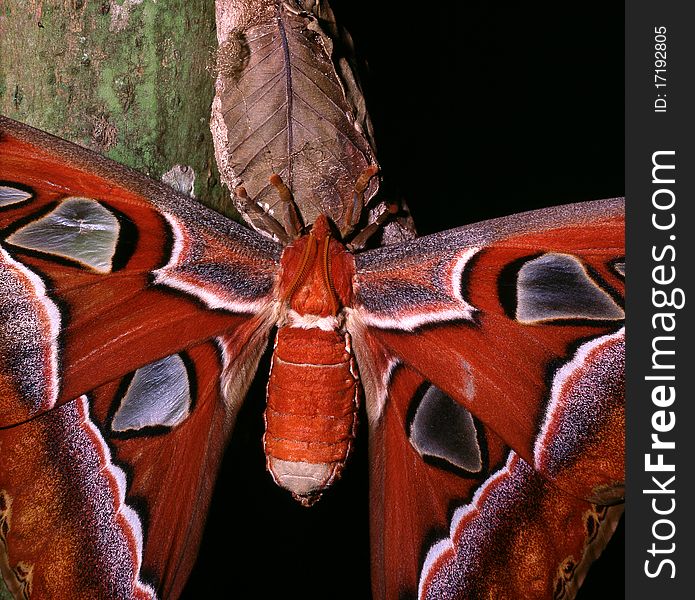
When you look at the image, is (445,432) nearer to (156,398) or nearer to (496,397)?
(496,397)

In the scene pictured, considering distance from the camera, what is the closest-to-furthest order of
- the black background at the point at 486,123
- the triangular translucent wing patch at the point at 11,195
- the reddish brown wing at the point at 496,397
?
the triangular translucent wing patch at the point at 11,195, the reddish brown wing at the point at 496,397, the black background at the point at 486,123

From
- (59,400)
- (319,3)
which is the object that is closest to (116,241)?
(59,400)

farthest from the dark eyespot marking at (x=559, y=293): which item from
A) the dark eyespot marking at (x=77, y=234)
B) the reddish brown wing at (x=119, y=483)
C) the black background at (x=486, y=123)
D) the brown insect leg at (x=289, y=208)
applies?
the black background at (x=486, y=123)

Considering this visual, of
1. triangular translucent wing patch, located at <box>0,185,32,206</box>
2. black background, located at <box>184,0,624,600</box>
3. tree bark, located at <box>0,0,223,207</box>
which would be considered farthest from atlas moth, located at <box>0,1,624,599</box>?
black background, located at <box>184,0,624,600</box>

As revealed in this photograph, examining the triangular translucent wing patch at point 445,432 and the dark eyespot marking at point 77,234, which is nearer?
the dark eyespot marking at point 77,234

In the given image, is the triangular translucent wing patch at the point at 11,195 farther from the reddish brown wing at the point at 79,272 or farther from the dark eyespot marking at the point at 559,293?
the dark eyespot marking at the point at 559,293

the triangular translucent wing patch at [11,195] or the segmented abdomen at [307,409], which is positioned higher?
the triangular translucent wing patch at [11,195]

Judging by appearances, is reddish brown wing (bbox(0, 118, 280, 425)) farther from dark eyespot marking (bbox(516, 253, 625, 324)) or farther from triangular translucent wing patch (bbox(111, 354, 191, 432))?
dark eyespot marking (bbox(516, 253, 625, 324))
